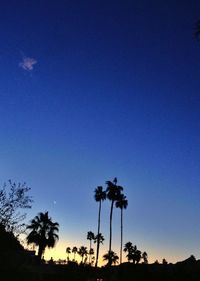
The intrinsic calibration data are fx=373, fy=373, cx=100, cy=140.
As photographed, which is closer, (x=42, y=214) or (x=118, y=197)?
(x=42, y=214)

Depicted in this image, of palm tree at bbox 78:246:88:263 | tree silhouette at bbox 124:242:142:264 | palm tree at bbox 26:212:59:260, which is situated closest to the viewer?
palm tree at bbox 26:212:59:260

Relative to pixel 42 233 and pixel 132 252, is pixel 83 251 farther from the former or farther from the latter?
pixel 42 233

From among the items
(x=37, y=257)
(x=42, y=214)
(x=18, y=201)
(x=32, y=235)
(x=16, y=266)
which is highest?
(x=42, y=214)

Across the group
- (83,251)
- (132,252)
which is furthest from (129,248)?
(83,251)

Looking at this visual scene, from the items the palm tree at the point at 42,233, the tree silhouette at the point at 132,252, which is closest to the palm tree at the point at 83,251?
the tree silhouette at the point at 132,252

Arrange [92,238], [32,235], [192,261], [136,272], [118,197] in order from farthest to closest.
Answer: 1. [92,238]
2. [118,197]
3. [192,261]
4. [136,272]
5. [32,235]

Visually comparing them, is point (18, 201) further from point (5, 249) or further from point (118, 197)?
point (118, 197)

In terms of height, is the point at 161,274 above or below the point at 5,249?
above

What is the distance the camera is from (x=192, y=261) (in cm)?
6391

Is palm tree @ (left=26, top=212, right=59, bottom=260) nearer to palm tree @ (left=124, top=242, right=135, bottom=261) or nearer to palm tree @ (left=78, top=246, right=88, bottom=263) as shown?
palm tree @ (left=124, top=242, right=135, bottom=261)

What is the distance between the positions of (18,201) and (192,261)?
1993 inches

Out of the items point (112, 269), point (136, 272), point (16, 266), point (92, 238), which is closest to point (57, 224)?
point (136, 272)

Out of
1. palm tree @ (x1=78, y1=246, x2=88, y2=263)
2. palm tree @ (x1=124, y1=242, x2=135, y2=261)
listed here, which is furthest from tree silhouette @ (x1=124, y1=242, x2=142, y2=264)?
palm tree @ (x1=78, y1=246, x2=88, y2=263)

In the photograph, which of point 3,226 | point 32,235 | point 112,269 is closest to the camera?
point 3,226
